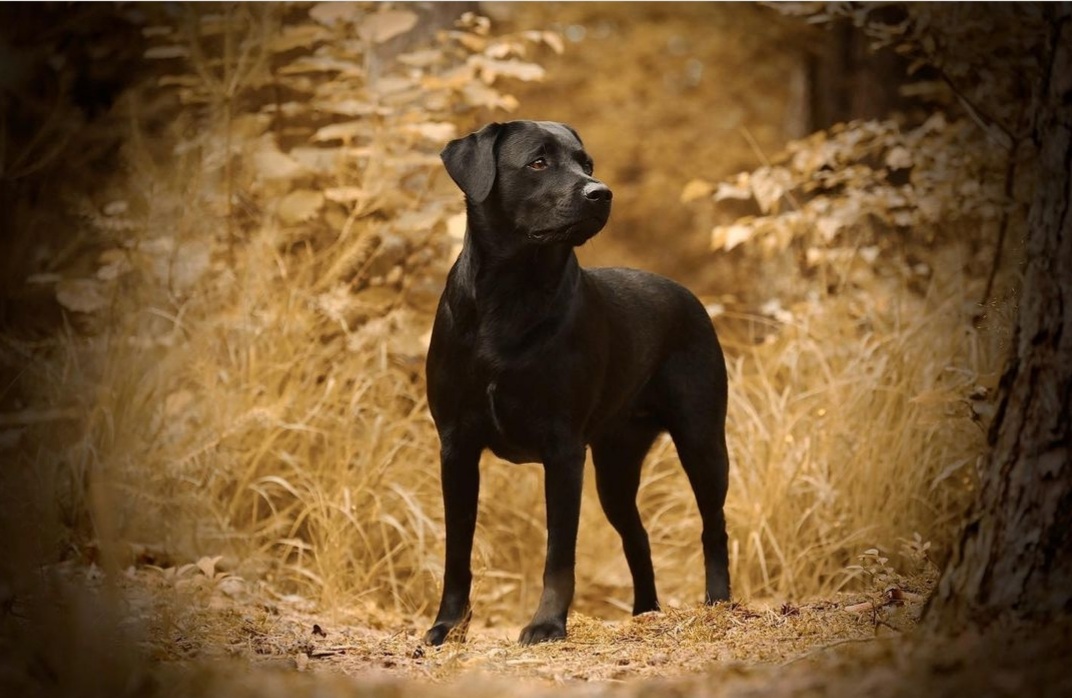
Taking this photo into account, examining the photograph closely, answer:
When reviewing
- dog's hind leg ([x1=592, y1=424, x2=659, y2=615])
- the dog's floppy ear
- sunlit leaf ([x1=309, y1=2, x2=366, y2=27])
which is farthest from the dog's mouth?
sunlit leaf ([x1=309, y1=2, x2=366, y2=27])

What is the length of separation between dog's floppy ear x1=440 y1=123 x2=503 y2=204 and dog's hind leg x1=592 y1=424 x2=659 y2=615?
46.1 inches

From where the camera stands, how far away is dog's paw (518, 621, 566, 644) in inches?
129

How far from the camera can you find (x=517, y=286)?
3.41 meters

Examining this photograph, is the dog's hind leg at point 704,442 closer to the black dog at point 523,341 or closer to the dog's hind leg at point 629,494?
the dog's hind leg at point 629,494

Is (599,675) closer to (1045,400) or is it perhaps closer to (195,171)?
(1045,400)

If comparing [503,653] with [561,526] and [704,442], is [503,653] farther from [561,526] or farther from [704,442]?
[704,442]

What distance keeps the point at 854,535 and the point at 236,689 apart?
2.89 metres

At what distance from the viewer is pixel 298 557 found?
4.49 meters

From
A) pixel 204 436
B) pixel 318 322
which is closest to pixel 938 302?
pixel 318 322

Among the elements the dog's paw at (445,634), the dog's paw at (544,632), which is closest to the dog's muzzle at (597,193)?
the dog's paw at (544,632)

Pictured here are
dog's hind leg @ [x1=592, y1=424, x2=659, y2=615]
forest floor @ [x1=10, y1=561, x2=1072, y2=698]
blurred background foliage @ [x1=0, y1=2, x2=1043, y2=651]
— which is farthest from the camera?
blurred background foliage @ [x1=0, y1=2, x2=1043, y2=651]

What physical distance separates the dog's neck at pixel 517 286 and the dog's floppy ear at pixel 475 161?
17 centimetres

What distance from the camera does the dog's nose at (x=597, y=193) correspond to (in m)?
3.20

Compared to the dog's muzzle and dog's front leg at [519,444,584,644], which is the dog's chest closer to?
dog's front leg at [519,444,584,644]
